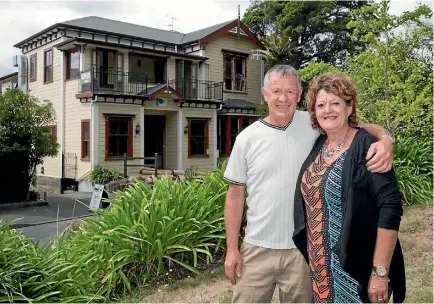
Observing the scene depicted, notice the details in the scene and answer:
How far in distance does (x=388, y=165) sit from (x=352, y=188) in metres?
0.21

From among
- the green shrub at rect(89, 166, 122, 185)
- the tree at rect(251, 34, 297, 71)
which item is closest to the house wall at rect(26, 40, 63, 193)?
the green shrub at rect(89, 166, 122, 185)

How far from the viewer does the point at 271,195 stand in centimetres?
272

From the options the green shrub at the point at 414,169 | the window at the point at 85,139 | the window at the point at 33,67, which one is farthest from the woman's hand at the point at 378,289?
the window at the point at 33,67

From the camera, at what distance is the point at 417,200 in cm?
965

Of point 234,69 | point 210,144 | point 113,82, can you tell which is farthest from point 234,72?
point 113,82

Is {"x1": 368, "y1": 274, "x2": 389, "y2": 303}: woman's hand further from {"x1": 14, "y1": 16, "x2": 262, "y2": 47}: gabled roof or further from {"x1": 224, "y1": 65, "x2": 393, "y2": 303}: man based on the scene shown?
{"x1": 14, "y1": 16, "x2": 262, "y2": 47}: gabled roof

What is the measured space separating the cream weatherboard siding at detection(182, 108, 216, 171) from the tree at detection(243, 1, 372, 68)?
35.5 ft

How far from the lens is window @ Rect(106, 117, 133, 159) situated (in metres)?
17.6

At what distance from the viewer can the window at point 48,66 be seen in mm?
19438

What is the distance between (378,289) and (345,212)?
43cm

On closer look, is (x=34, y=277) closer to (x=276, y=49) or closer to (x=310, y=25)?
(x=276, y=49)

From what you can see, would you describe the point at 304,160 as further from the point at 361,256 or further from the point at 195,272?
the point at 195,272

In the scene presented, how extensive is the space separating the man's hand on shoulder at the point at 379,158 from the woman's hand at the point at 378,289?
22.1 inches

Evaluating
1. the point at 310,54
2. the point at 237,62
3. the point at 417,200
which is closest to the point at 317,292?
the point at 417,200
